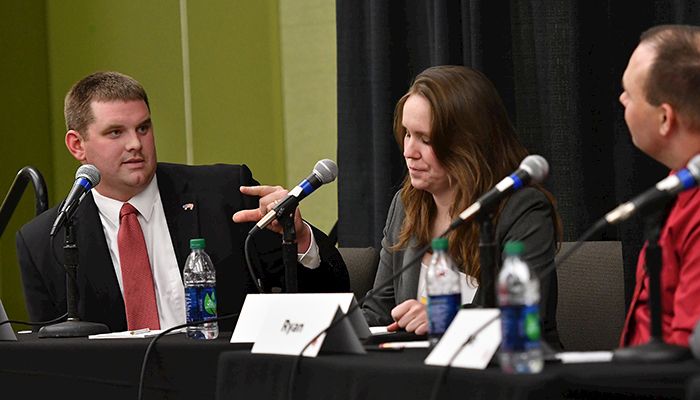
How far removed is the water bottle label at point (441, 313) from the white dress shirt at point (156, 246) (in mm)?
1435

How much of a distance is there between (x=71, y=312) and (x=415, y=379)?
57.3 inches

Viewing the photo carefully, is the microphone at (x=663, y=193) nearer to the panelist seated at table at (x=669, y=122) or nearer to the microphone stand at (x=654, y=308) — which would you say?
the microphone stand at (x=654, y=308)

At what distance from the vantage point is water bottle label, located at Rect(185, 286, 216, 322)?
9.25 ft

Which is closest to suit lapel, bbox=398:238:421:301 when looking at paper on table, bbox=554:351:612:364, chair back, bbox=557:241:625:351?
chair back, bbox=557:241:625:351

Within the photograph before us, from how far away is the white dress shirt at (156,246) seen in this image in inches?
135

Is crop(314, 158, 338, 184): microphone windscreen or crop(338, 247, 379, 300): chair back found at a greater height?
crop(314, 158, 338, 184): microphone windscreen

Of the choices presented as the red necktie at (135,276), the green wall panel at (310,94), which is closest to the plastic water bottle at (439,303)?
the red necktie at (135,276)

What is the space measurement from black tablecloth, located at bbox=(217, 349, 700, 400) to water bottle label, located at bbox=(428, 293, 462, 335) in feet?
0.17

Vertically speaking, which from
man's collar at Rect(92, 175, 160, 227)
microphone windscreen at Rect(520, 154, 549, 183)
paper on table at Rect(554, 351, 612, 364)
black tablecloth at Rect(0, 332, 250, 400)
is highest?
microphone windscreen at Rect(520, 154, 549, 183)

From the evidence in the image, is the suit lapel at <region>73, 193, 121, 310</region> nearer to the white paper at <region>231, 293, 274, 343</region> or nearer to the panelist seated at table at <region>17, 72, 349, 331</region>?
the panelist seated at table at <region>17, 72, 349, 331</region>

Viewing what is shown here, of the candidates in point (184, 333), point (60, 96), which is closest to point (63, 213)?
point (184, 333)

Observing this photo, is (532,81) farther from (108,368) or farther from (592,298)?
(108,368)

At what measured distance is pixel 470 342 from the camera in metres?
1.86

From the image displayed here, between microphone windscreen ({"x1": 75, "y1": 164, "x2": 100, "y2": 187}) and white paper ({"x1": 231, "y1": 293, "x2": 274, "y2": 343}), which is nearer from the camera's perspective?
white paper ({"x1": 231, "y1": 293, "x2": 274, "y2": 343})
